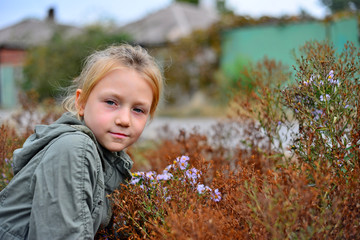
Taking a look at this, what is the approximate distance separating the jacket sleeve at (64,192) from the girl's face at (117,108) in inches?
11.3

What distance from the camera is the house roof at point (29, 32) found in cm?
2336

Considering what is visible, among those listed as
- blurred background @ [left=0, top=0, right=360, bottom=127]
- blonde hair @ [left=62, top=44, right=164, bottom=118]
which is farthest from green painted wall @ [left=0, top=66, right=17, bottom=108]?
blonde hair @ [left=62, top=44, right=164, bottom=118]

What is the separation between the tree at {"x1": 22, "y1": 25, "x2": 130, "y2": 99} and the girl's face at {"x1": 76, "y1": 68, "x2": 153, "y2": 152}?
15.6m

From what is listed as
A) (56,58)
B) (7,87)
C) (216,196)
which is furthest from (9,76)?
(216,196)

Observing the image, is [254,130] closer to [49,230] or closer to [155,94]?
[155,94]

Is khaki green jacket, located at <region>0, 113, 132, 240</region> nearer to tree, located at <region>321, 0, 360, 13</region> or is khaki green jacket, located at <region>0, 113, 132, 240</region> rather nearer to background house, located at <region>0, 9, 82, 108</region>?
background house, located at <region>0, 9, 82, 108</region>

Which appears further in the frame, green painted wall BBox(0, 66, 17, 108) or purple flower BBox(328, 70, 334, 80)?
green painted wall BBox(0, 66, 17, 108)

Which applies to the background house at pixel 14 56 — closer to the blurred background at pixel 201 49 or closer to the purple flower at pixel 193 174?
the blurred background at pixel 201 49

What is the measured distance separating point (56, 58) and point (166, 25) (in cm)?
691

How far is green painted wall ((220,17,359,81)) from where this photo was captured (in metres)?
14.0

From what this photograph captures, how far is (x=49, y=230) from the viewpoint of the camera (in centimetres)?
170

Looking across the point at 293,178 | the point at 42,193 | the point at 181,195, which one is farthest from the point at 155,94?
the point at 293,178

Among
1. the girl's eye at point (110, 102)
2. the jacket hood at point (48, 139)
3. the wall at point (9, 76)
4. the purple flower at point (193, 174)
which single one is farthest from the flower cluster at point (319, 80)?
the wall at point (9, 76)

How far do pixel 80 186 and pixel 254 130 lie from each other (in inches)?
77.2
